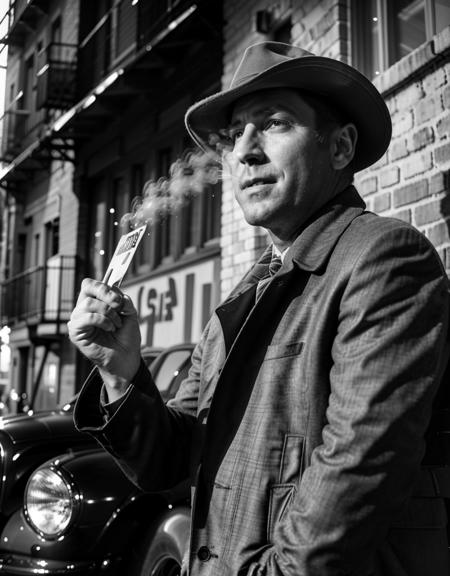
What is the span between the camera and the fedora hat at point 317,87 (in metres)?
1.51

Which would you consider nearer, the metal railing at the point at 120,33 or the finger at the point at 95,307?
the finger at the point at 95,307

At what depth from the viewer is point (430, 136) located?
123 inches

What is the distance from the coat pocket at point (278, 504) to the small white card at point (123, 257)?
23.3 inches

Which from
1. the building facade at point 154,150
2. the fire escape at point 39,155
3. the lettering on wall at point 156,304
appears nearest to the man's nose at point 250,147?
the building facade at point 154,150

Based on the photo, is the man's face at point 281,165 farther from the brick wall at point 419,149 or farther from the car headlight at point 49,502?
the car headlight at point 49,502

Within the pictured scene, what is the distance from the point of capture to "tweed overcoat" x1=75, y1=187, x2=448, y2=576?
1.10 meters

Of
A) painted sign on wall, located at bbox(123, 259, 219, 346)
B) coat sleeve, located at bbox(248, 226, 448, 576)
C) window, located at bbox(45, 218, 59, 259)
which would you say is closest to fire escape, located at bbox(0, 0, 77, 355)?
window, located at bbox(45, 218, 59, 259)

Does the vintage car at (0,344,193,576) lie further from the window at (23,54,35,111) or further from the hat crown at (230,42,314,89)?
the window at (23,54,35,111)

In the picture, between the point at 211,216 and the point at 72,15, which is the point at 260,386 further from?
the point at 72,15

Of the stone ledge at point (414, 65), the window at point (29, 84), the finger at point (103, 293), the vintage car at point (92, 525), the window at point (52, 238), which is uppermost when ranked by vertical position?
the window at point (29, 84)

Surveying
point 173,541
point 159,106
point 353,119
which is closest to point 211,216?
point 159,106

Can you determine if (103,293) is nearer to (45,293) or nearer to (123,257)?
(123,257)

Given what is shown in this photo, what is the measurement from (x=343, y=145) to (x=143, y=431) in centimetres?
86

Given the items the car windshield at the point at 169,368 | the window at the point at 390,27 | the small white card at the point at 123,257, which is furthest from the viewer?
the car windshield at the point at 169,368
